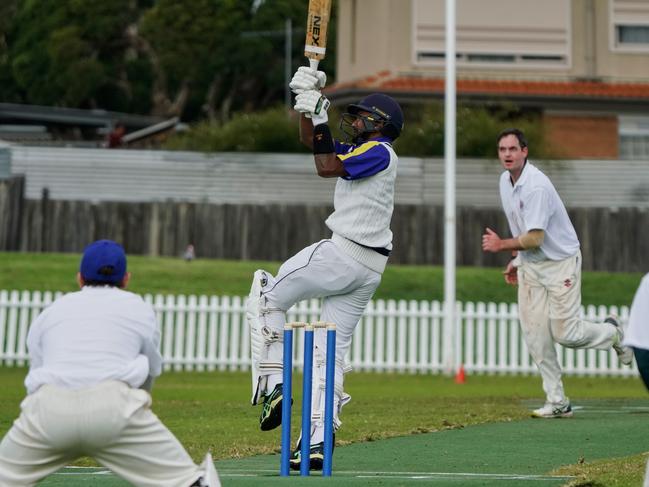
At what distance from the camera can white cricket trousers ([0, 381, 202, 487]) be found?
6.24m

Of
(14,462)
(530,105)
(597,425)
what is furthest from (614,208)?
(14,462)

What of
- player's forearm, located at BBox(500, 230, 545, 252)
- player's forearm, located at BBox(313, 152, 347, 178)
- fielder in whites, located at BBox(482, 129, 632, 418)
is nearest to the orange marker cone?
fielder in whites, located at BBox(482, 129, 632, 418)

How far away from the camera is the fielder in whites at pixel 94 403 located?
246 inches

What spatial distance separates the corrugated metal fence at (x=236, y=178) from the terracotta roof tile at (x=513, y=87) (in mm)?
4963

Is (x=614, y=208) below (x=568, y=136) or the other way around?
below

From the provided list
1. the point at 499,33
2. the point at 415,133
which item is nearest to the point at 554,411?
the point at 415,133

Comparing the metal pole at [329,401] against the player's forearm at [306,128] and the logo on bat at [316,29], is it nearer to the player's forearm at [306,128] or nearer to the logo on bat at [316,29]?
the player's forearm at [306,128]

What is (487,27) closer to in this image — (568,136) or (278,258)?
(568,136)

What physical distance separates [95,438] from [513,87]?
3269cm

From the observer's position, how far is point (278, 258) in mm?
32344

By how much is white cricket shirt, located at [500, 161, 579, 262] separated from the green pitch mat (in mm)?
1466

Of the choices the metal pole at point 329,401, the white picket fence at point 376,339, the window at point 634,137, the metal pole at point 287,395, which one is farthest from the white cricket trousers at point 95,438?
the window at point 634,137

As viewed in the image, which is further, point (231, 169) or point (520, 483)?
point (231, 169)

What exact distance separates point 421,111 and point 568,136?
14.8ft
